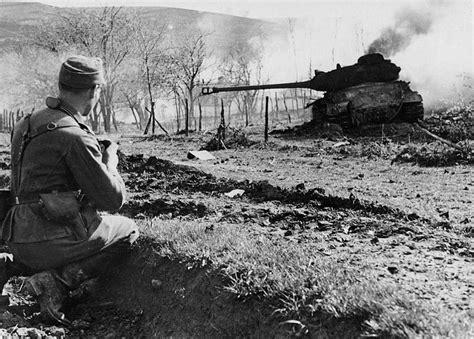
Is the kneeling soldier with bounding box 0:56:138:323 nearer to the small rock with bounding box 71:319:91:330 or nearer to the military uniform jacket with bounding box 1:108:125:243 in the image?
the military uniform jacket with bounding box 1:108:125:243

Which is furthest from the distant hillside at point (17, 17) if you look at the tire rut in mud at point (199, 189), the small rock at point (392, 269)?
the small rock at point (392, 269)

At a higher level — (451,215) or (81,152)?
(81,152)

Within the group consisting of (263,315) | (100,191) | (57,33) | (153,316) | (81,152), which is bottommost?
(153,316)

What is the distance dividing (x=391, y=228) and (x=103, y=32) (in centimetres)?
4323

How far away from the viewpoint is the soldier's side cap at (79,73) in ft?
12.1

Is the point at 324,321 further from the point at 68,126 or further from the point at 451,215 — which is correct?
the point at 451,215

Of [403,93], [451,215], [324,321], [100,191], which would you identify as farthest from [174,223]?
[403,93]

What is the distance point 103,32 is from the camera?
1752 inches

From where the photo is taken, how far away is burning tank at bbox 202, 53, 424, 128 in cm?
1636

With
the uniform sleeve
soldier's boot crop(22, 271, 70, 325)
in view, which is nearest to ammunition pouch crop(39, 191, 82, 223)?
the uniform sleeve

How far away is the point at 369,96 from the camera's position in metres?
16.4

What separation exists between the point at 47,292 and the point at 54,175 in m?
0.86

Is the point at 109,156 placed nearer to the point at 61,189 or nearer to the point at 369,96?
the point at 61,189

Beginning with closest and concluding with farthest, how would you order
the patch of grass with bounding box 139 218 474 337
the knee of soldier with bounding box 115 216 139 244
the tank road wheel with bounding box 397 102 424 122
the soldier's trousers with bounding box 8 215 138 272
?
the patch of grass with bounding box 139 218 474 337
the soldier's trousers with bounding box 8 215 138 272
the knee of soldier with bounding box 115 216 139 244
the tank road wheel with bounding box 397 102 424 122
